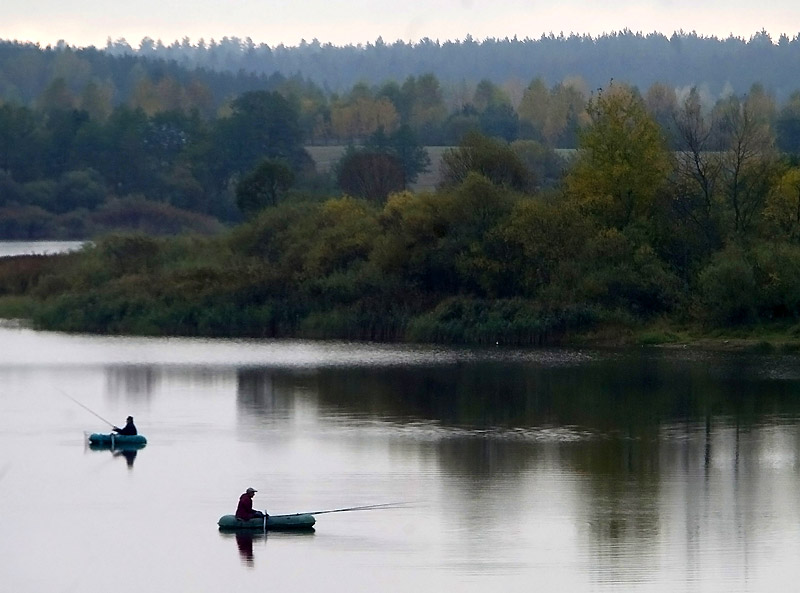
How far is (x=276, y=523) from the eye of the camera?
2783 cm

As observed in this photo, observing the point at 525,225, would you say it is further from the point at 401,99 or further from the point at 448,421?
the point at 401,99

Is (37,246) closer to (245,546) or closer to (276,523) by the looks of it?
(276,523)

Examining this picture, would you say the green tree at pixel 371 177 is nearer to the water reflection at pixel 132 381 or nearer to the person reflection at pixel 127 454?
the water reflection at pixel 132 381

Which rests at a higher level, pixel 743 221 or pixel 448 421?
pixel 743 221

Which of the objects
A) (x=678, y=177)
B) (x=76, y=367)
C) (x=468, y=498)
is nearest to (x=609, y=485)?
(x=468, y=498)

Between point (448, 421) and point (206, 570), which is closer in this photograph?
point (206, 570)

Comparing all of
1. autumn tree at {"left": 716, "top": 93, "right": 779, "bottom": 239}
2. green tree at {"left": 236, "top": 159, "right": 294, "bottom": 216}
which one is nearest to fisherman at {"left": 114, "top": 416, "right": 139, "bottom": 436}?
autumn tree at {"left": 716, "top": 93, "right": 779, "bottom": 239}

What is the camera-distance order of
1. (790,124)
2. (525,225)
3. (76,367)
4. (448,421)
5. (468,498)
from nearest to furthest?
(468,498), (448,421), (76,367), (525,225), (790,124)

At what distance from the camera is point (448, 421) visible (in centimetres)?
4094

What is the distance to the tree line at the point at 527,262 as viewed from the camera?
195 ft

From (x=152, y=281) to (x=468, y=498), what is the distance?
127ft

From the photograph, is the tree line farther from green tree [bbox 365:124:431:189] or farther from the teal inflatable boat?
green tree [bbox 365:124:431:189]

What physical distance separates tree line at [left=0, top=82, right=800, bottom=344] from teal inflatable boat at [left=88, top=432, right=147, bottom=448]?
24.5 metres

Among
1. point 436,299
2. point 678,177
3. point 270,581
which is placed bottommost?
point 270,581
